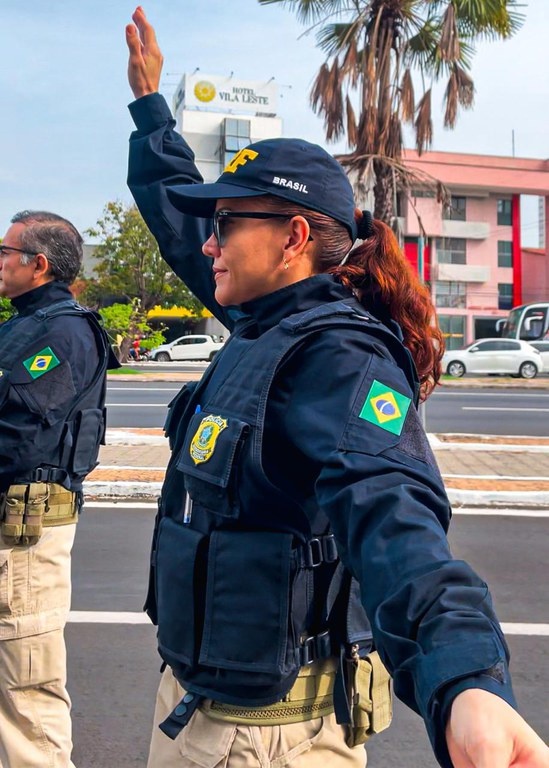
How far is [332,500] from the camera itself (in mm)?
1330

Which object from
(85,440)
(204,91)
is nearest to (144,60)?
(85,440)

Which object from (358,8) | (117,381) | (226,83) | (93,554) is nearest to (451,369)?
(117,381)

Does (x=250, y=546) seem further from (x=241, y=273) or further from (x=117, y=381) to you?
(x=117, y=381)

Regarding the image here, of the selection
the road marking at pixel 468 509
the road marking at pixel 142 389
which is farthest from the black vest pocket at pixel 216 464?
the road marking at pixel 142 389

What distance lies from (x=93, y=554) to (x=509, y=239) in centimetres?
4525

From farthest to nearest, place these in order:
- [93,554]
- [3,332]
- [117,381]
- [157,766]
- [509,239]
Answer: [509,239] < [117,381] < [93,554] < [3,332] < [157,766]

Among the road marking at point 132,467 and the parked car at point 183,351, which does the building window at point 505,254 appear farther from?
the road marking at point 132,467

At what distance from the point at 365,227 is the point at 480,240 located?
4727 centimetres

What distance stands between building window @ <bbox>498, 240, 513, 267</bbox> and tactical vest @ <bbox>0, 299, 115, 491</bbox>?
154 ft

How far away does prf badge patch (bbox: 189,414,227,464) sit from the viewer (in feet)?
5.09

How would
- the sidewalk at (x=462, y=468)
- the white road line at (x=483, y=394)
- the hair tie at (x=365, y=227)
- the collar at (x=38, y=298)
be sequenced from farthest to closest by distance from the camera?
1. the white road line at (x=483, y=394)
2. the sidewalk at (x=462, y=468)
3. the collar at (x=38, y=298)
4. the hair tie at (x=365, y=227)

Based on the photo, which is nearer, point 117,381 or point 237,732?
point 237,732

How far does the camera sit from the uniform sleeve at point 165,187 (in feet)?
7.73

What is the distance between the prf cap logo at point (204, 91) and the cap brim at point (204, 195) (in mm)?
67591
